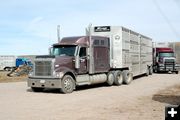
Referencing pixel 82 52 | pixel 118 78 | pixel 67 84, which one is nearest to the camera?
pixel 67 84

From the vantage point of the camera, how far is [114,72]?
22.9m

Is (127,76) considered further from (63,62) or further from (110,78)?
(63,62)

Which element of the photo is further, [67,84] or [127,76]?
[127,76]

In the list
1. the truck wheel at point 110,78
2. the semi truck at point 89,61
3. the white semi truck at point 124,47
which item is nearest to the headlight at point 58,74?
the semi truck at point 89,61

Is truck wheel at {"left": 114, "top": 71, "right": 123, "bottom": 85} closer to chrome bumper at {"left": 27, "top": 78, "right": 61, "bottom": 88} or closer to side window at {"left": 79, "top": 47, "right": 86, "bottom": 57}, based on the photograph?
side window at {"left": 79, "top": 47, "right": 86, "bottom": 57}

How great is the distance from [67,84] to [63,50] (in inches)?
82.4

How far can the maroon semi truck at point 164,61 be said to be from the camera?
39969 millimetres

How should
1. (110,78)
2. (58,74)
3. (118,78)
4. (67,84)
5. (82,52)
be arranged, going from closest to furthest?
(58,74), (67,84), (82,52), (110,78), (118,78)

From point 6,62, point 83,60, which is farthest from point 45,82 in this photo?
point 6,62

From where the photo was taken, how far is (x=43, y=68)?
18.5 metres

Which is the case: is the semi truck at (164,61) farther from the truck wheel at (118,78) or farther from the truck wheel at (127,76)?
the truck wheel at (118,78)

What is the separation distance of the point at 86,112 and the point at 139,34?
18.8 metres

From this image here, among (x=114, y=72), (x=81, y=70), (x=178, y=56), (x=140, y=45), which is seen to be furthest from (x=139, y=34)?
(x=178, y=56)

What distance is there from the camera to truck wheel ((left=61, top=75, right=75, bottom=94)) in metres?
18.1
